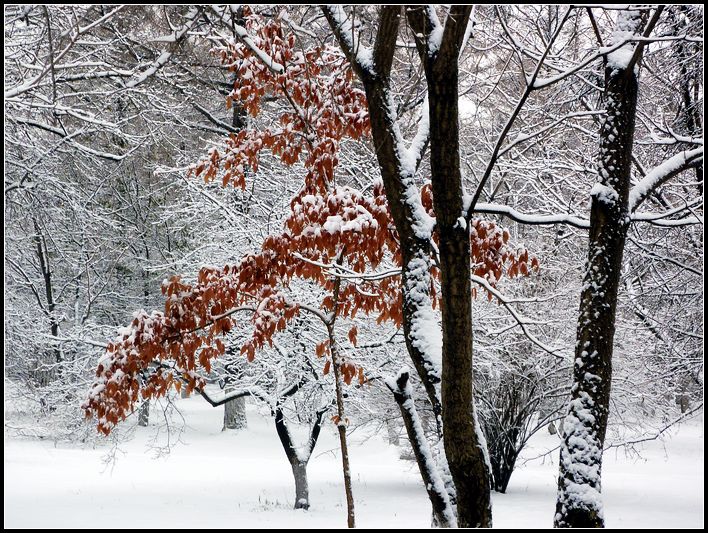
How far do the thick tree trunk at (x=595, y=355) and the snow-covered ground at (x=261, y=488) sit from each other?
209 inches

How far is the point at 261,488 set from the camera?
45.3 feet

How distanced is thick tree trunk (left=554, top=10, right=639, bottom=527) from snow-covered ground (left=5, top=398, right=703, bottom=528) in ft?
17.4

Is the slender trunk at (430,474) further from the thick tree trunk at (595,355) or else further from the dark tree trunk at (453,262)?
the thick tree trunk at (595,355)

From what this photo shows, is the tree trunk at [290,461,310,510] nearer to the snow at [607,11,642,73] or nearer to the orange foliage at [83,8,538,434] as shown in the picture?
the orange foliage at [83,8,538,434]

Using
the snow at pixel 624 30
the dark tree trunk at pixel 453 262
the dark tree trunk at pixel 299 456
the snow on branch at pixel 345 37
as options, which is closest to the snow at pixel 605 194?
the snow at pixel 624 30

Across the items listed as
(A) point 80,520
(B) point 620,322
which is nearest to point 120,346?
(A) point 80,520

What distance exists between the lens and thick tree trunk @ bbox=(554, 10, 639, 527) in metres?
4.47

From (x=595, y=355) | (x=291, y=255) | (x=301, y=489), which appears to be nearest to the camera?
(x=595, y=355)

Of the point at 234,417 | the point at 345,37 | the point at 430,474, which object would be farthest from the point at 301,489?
the point at 234,417

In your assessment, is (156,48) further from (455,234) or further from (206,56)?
(455,234)

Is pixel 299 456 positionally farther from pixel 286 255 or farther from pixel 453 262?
pixel 453 262

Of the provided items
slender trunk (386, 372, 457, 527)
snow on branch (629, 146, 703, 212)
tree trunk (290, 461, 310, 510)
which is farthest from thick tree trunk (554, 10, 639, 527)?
tree trunk (290, 461, 310, 510)

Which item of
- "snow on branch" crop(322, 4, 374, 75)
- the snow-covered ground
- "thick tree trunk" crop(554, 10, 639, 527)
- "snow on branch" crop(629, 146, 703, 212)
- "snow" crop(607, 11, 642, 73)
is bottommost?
the snow-covered ground

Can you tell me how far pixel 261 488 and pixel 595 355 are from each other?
1068 centimetres
